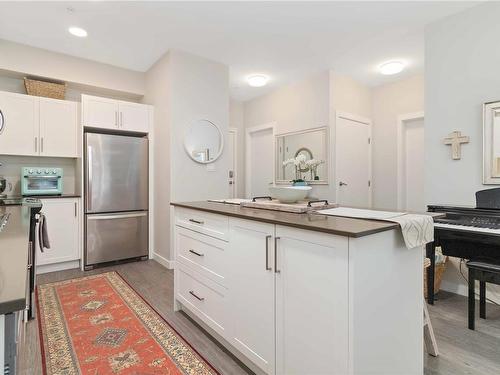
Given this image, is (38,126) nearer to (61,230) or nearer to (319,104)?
(61,230)

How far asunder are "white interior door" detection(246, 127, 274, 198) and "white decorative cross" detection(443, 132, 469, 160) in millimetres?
2991

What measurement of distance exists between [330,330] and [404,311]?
436 millimetres

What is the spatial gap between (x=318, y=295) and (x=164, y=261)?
2.78 meters

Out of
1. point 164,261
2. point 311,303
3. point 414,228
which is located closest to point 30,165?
point 164,261

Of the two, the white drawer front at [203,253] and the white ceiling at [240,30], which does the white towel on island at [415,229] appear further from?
the white ceiling at [240,30]

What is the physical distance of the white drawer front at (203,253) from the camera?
1746 millimetres

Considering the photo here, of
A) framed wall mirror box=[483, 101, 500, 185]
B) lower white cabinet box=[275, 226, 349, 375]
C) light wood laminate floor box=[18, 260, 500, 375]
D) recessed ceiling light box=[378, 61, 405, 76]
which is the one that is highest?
recessed ceiling light box=[378, 61, 405, 76]

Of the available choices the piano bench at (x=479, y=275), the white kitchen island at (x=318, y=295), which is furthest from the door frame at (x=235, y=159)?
the piano bench at (x=479, y=275)

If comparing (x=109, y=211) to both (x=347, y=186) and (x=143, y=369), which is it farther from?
(x=347, y=186)

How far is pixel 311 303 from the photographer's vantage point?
120cm

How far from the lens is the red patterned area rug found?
1631 mm

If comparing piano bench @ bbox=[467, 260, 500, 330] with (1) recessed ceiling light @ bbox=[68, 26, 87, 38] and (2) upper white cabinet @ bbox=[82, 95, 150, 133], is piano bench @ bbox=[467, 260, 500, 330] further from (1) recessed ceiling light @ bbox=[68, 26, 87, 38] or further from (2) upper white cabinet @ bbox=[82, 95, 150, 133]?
(1) recessed ceiling light @ bbox=[68, 26, 87, 38]

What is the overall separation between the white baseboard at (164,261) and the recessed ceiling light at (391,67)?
3.84 m

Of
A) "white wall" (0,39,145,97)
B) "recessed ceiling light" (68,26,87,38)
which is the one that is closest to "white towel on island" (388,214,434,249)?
"recessed ceiling light" (68,26,87,38)
